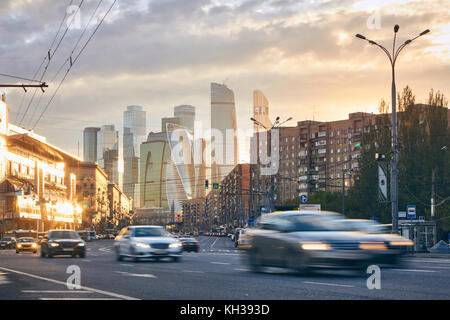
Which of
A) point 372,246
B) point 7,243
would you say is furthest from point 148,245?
point 7,243

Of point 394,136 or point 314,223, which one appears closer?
point 314,223

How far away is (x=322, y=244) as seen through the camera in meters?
15.1

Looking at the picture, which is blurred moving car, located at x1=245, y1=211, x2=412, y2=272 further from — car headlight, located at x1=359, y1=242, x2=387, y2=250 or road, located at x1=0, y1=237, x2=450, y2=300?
road, located at x1=0, y1=237, x2=450, y2=300

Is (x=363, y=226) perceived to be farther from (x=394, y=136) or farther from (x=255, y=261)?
(x=394, y=136)

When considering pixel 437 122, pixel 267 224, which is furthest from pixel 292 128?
pixel 267 224

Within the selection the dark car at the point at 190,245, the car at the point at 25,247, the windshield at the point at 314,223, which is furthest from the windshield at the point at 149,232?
the car at the point at 25,247

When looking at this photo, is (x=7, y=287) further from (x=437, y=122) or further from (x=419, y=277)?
(x=437, y=122)

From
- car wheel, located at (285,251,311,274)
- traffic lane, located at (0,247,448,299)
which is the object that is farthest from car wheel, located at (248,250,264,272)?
car wheel, located at (285,251,311,274)

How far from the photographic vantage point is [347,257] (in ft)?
49.4

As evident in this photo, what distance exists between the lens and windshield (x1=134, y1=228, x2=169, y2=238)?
25547 mm

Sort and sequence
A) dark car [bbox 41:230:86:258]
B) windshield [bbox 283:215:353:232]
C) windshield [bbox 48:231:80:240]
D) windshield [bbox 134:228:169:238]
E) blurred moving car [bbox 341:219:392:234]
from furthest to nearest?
windshield [bbox 48:231:80:240], dark car [bbox 41:230:86:258], windshield [bbox 134:228:169:238], blurred moving car [bbox 341:219:392:234], windshield [bbox 283:215:353:232]

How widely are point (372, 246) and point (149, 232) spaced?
1227cm

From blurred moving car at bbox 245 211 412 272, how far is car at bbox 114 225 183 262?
8.24 metres

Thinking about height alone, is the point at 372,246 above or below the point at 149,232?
above
